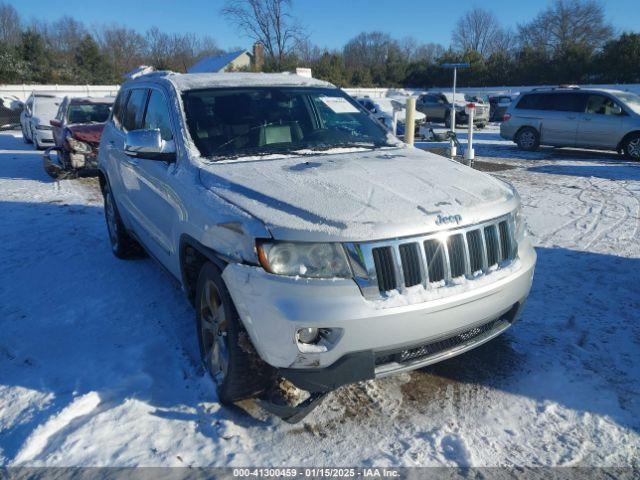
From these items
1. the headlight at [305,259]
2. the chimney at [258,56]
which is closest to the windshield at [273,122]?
the headlight at [305,259]

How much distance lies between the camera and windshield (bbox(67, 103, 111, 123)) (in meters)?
11.8

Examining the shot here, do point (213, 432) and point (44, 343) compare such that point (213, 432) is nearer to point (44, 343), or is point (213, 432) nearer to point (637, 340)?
point (44, 343)

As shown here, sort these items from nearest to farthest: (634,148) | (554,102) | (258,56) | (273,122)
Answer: (273,122) → (634,148) → (554,102) → (258,56)

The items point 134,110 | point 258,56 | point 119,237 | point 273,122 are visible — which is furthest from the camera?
point 258,56

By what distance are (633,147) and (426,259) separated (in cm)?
1246

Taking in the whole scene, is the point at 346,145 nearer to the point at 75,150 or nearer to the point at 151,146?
the point at 151,146

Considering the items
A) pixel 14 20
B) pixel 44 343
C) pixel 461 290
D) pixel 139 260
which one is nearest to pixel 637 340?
pixel 461 290

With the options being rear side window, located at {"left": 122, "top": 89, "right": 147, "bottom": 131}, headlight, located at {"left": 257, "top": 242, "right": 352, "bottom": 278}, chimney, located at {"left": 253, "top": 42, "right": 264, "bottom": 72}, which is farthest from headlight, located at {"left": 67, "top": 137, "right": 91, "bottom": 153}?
chimney, located at {"left": 253, "top": 42, "right": 264, "bottom": 72}

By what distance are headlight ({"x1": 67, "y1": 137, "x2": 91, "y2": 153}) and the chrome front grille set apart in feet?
30.8

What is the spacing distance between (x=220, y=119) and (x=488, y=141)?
15.9 metres

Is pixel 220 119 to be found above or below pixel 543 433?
above

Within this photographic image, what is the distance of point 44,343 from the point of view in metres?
3.60

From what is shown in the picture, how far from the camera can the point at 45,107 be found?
1580 centimetres

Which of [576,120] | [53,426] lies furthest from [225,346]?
[576,120]
